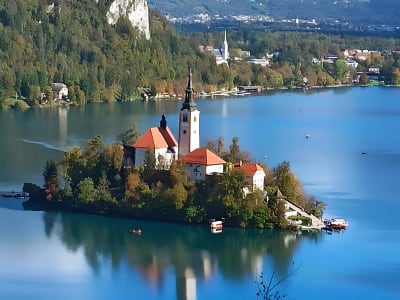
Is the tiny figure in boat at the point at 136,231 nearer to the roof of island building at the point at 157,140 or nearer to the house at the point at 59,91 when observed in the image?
the roof of island building at the point at 157,140

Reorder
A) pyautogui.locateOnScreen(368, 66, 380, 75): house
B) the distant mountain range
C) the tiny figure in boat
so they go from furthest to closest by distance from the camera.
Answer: the distant mountain range → pyautogui.locateOnScreen(368, 66, 380, 75): house → the tiny figure in boat

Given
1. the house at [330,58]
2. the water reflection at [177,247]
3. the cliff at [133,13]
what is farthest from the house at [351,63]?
the water reflection at [177,247]

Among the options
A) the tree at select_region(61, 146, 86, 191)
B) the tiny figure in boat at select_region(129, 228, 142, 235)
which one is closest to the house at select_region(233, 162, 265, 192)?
the tiny figure in boat at select_region(129, 228, 142, 235)

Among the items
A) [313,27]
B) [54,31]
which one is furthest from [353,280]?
[313,27]

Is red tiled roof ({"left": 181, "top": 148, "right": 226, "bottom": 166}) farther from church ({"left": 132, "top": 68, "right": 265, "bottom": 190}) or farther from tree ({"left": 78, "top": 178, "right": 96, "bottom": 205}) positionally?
tree ({"left": 78, "top": 178, "right": 96, "bottom": 205})

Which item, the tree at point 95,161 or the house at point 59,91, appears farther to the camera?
the house at point 59,91
